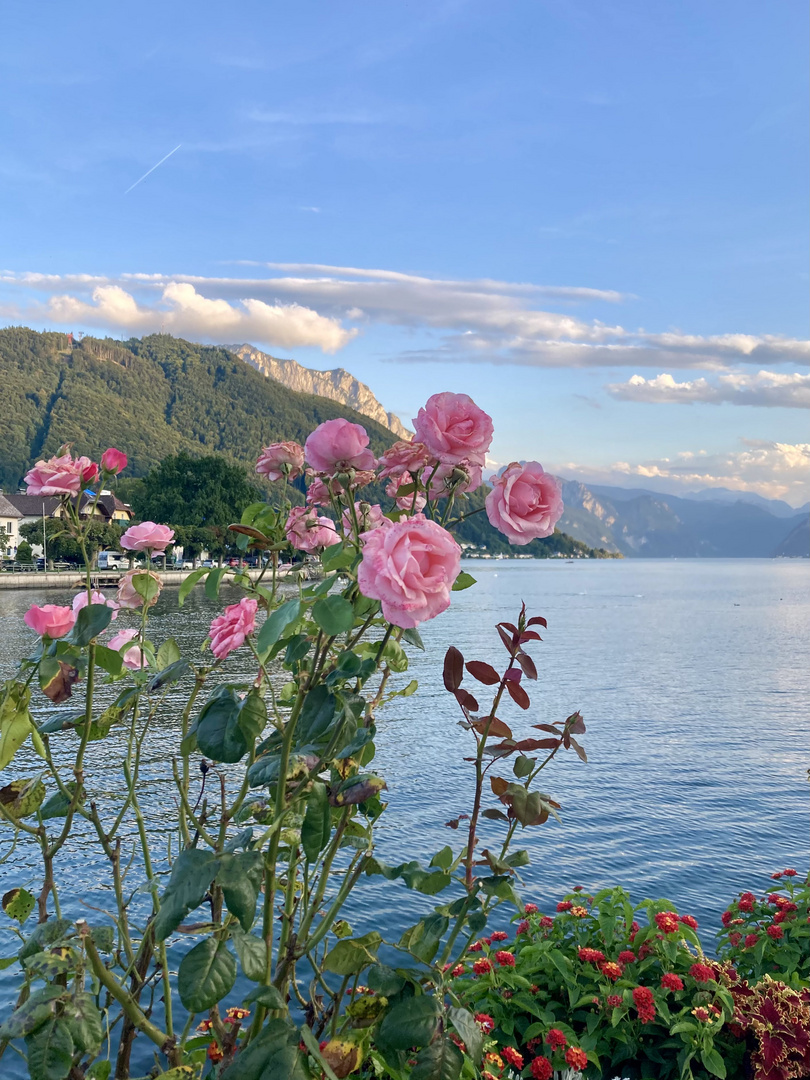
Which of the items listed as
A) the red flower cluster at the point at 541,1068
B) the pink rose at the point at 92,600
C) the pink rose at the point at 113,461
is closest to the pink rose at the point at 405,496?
the pink rose at the point at 113,461

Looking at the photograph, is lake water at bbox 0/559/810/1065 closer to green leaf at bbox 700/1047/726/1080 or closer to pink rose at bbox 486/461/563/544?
pink rose at bbox 486/461/563/544

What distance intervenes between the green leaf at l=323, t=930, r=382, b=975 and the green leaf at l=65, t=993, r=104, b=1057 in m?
0.51

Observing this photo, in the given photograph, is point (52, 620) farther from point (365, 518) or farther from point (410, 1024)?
point (410, 1024)

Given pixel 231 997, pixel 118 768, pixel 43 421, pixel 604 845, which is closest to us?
pixel 231 997

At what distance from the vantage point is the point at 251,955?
5.81 feet

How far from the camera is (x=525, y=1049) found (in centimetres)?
377

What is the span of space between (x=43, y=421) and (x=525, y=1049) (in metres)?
181

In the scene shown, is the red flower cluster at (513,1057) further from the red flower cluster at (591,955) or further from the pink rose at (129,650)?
the pink rose at (129,650)

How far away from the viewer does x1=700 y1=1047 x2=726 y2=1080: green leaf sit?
3420mm

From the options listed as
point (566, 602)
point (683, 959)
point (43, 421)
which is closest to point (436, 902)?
point (683, 959)

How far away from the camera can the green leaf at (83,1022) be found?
1788 millimetres

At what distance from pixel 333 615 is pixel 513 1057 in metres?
2.57

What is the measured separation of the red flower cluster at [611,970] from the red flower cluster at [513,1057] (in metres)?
0.69

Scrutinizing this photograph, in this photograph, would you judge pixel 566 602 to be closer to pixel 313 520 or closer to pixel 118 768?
pixel 118 768
